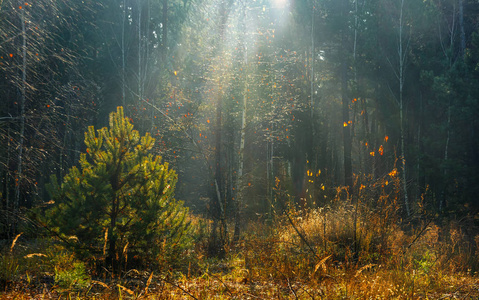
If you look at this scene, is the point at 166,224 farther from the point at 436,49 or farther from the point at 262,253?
the point at 436,49

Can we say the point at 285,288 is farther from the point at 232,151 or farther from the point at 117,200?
the point at 232,151

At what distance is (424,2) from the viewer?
57.4 feet

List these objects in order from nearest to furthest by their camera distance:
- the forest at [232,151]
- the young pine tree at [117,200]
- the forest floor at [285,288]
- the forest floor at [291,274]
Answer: the forest floor at [285,288] → the forest floor at [291,274] → the forest at [232,151] → the young pine tree at [117,200]

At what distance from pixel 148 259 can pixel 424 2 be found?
57.9 feet

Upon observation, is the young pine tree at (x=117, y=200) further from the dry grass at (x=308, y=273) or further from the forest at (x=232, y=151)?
the dry grass at (x=308, y=273)

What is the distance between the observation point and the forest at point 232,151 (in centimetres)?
548

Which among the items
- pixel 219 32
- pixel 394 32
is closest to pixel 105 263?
pixel 219 32

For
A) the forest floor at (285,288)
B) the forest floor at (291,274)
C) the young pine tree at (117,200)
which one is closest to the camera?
the forest floor at (285,288)

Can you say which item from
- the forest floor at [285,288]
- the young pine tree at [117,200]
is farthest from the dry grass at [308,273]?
the young pine tree at [117,200]

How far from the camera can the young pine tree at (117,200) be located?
580cm

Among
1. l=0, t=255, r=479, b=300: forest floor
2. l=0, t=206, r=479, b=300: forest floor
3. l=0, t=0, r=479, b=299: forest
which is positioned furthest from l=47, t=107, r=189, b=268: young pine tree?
l=0, t=255, r=479, b=300: forest floor

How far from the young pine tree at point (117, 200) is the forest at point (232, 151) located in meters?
0.03

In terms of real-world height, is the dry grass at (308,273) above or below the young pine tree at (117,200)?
below

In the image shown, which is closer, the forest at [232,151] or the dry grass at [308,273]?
the dry grass at [308,273]
